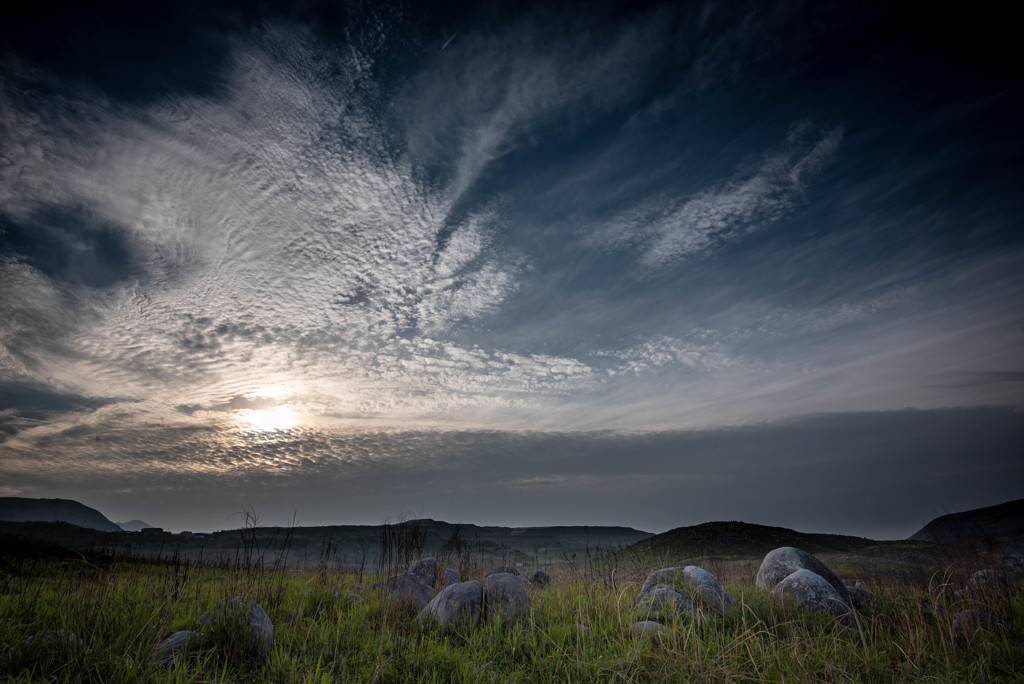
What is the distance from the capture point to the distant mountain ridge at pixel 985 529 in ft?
39.8

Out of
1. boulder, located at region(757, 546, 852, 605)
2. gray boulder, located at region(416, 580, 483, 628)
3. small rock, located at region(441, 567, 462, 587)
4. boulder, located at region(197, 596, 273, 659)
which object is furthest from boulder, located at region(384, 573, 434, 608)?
boulder, located at region(757, 546, 852, 605)

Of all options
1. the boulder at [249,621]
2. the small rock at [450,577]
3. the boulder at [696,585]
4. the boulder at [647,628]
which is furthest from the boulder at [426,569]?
the boulder at [647,628]

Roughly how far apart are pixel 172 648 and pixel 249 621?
77cm

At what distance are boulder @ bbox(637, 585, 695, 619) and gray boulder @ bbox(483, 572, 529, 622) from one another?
168 cm

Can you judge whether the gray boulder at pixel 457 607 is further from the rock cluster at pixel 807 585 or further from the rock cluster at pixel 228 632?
the rock cluster at pixel 807 585

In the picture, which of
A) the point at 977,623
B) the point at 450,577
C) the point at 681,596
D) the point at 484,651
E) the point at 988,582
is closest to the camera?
the point at 484,651

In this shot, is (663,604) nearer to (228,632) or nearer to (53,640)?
(228,632)

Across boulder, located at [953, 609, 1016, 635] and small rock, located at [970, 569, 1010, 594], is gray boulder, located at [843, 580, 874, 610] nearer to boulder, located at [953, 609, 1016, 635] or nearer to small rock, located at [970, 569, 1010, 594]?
boulder, located at [953, 609, 1016, 635]

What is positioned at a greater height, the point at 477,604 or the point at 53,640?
the point at 53,640

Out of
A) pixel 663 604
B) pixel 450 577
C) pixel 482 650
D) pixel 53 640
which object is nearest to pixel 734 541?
pixel 450 577

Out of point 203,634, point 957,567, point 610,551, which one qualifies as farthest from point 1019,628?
point 203,634

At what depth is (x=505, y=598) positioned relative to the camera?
6.43m

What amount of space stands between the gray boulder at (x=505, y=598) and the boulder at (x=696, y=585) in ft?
7.16

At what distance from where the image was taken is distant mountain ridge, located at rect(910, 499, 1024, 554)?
1212 cm
